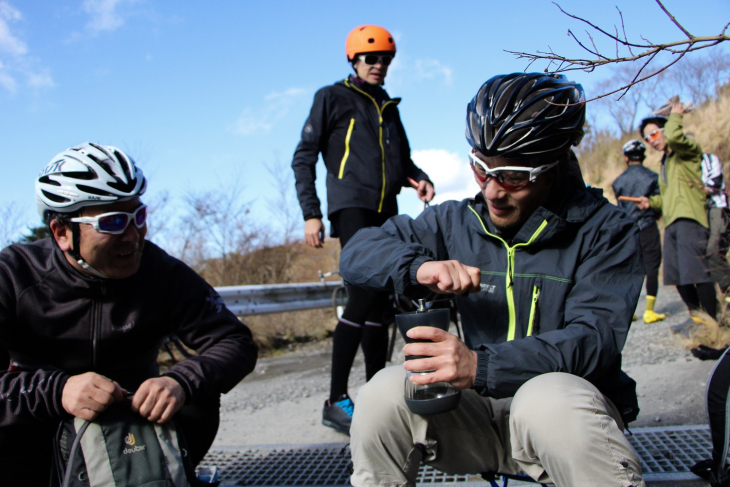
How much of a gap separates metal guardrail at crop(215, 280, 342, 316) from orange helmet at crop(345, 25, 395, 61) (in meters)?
3.39

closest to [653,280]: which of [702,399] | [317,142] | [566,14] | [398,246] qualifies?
[702,399]

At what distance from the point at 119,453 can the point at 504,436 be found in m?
1.22

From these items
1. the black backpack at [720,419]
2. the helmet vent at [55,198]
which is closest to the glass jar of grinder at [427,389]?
the black backpack at [720,419]

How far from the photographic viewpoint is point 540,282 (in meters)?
1.99

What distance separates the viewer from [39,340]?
2230 mm

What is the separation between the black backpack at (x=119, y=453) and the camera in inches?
73.6

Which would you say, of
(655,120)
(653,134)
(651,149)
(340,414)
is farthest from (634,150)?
(651,149)

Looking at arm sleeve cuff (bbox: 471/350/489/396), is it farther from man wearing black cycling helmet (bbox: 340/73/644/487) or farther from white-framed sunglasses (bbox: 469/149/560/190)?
white-framed sunglasses (bbox: 469/149/560/190)

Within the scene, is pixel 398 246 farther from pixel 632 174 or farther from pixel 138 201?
pixel 632 174

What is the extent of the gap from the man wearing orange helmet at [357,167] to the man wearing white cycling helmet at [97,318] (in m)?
1.17

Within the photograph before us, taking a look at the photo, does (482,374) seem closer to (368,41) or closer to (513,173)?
(513,173)

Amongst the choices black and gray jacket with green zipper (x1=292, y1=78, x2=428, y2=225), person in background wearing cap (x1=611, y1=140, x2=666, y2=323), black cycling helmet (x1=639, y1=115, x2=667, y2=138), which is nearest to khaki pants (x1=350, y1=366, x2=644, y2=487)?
black and gray jacket with green zipper (x1=292, y1=78, x2=428, y2=225)

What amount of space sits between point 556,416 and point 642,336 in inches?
197

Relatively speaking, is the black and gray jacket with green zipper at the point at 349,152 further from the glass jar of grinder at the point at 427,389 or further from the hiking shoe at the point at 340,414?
the glass jar of grinder at the point at 427,389
